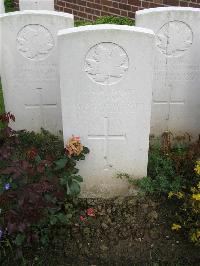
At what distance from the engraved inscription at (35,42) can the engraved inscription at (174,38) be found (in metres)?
1.08

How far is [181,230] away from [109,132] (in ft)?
3.32

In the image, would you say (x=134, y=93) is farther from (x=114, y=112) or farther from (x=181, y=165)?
(x=181, y=165)

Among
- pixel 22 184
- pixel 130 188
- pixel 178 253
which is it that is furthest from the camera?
pixel 130 188

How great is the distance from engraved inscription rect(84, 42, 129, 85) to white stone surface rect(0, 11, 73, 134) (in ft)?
3.36

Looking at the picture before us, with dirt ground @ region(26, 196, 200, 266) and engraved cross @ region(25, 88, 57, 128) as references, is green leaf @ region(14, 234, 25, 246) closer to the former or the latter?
dirt ground @ region(26, 196, 200, 266)

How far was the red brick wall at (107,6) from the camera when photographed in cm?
658

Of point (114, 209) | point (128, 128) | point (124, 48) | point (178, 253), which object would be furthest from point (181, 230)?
point (124, 48)

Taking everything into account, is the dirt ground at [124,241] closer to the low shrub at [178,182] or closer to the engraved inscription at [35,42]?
the low shrub at [178,182]

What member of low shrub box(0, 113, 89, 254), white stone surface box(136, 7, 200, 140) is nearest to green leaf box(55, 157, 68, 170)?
low shrub box(0, 113, 89, 254)

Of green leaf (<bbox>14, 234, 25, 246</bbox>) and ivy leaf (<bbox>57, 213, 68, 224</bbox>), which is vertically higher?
ivy leaf (<bbox>57, 213, 68, 224</bbox>)

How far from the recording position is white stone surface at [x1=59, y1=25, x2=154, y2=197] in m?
3.38

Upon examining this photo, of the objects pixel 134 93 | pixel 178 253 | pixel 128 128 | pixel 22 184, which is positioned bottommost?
pixel 178 253

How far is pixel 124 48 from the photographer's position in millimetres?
3418

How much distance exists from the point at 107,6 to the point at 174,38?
353 centimetres
